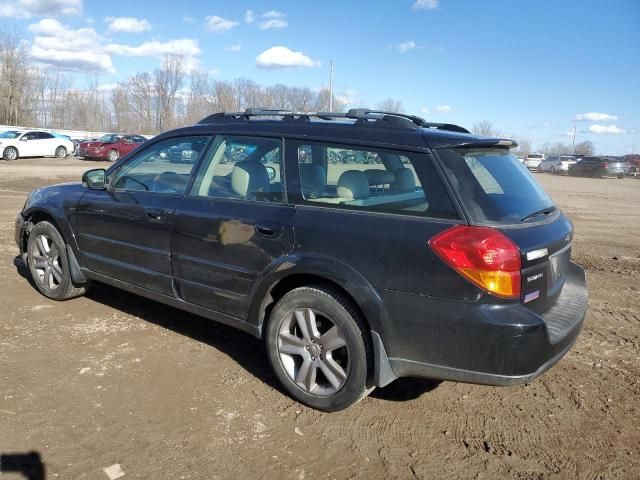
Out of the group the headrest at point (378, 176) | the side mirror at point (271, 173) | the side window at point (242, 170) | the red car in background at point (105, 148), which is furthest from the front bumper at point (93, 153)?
the headrest at point (378, 176)

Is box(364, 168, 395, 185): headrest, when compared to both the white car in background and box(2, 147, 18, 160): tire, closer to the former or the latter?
the white car in background

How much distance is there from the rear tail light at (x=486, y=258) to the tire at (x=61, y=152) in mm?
33590

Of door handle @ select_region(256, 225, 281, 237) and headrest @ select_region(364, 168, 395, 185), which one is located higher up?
headrest @ select_region(364, 168, 395, 185)

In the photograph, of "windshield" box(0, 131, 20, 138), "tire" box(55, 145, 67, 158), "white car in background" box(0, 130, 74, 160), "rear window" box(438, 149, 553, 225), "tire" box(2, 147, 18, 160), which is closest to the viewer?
"rear window" box(438, 149, 553, 225)

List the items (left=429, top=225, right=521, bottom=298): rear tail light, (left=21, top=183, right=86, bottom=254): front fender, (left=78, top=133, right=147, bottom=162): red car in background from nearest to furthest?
(left=429, top=225, right=521, bottom=298): rear tail light
(left=21, top=183, right=86, bottom=254): front fender
(left=78, top=133, right=147, bottom=162): red car in background

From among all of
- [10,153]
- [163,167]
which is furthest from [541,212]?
[10,153]

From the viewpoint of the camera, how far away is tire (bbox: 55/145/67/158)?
3175 cm

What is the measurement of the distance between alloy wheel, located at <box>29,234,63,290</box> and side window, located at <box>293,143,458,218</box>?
2879 mm

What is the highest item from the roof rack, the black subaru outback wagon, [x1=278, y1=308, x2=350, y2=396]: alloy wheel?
the roof rack

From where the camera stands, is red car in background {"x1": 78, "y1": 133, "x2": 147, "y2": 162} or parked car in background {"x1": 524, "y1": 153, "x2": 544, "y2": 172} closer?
red car in background {"x1": 78, "y1": 133, "x2": 147, "y2": 162}

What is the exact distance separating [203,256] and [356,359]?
133cm

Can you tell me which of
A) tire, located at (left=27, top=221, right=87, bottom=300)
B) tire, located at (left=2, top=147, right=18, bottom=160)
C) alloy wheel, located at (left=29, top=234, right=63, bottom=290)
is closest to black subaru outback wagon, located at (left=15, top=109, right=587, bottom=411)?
tire, located at (left=27, top=221, right=87, bottom=300)

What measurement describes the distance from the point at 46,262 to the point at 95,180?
3.49 ft

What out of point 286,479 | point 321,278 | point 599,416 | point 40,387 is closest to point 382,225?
point 321,278
